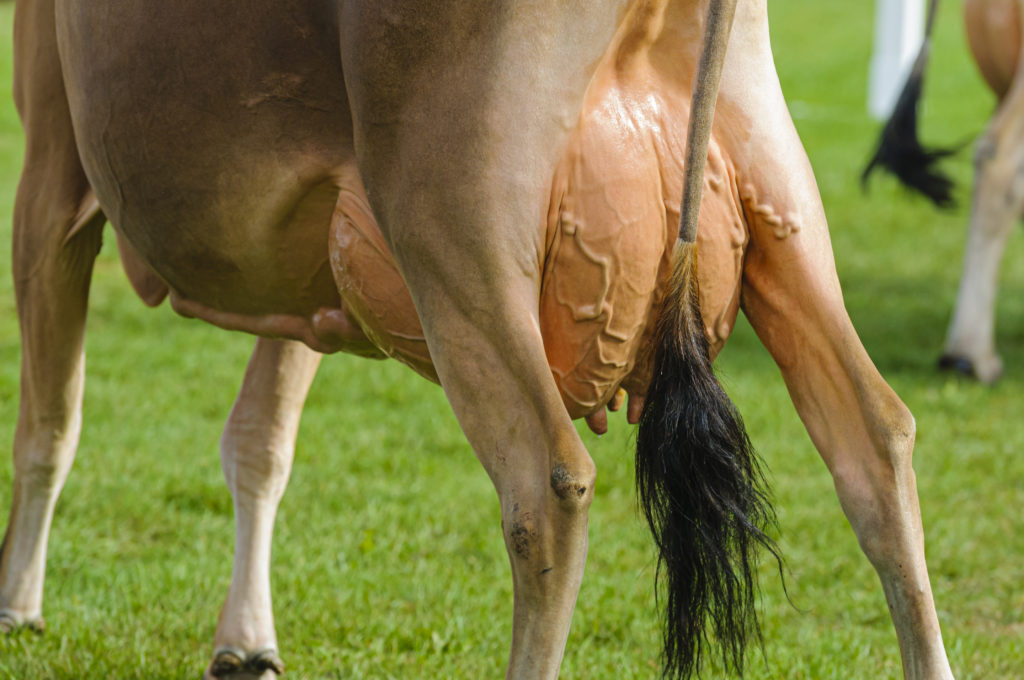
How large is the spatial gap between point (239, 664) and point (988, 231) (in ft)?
16.3

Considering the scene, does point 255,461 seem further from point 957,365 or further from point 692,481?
point 957,365

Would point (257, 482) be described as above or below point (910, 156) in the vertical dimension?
below

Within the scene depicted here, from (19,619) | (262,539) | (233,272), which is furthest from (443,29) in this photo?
A: (19,619)

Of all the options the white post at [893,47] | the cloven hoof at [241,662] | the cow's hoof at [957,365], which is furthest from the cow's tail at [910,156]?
the white post at [893,47]

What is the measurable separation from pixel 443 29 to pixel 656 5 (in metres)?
0.36

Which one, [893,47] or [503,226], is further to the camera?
[893,47]

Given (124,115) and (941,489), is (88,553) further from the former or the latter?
(941,489)

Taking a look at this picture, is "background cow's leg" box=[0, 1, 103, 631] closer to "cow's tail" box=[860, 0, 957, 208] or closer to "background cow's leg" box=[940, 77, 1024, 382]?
"cow's tail" box=[860, 0, 957, 208]

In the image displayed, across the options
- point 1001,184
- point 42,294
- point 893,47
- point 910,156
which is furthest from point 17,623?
point 893,47

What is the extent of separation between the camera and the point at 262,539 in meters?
3.38

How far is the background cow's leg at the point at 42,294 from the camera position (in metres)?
2.99

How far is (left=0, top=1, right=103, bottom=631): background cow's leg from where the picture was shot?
2.99 metres

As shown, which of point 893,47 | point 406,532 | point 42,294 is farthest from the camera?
point 893,47

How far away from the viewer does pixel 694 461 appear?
2.12 m
